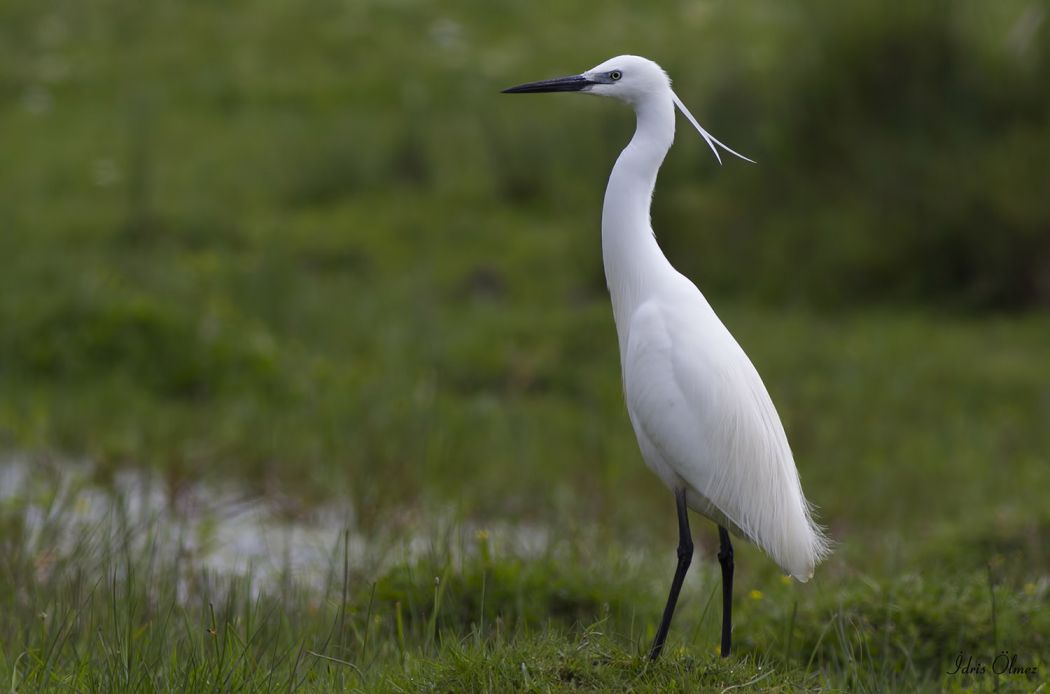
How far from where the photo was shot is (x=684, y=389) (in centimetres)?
339

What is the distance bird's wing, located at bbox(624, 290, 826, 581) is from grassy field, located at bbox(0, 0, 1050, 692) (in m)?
0.34

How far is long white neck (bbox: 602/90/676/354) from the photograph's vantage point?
3.45m

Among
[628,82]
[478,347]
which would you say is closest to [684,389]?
[628,82]

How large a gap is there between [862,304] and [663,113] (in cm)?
652

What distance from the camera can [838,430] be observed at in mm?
7500

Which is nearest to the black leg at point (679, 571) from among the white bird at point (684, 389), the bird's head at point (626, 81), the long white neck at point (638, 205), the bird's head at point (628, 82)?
the white bird at point (684, 389)

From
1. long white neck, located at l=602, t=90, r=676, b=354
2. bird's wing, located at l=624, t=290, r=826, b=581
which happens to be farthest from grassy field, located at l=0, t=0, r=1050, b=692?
long white neck, located at l=602, t=90, r=676, b=354

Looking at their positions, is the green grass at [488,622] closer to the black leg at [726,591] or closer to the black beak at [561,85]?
the black leg at [726,591]

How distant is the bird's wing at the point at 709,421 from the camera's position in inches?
134

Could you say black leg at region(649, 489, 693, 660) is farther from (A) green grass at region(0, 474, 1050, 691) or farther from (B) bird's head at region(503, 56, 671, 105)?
(B) bird's head at region(503, 56, 671, 105)

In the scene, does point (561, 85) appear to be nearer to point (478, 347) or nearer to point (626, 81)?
point (626, 81)

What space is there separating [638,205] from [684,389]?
481mm

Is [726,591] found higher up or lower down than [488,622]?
higher up

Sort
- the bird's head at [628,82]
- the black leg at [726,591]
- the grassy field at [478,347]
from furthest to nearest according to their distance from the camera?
the grassy field at [478,347], the bird's head at [628,82], the black leg at [726,591]
